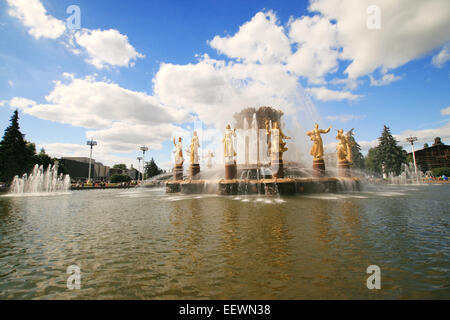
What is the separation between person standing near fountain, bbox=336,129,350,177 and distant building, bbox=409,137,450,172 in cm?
7311

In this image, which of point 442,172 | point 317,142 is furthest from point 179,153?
point 442,172

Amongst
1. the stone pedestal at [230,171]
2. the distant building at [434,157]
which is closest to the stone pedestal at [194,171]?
the stone pedestal at [230,171]

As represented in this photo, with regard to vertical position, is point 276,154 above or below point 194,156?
below

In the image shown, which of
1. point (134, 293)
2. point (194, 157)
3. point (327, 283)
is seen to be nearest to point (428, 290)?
point (327, 283)

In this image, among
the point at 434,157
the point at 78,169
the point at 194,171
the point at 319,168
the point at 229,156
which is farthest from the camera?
the point at 78,169

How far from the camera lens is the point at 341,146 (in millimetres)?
23344

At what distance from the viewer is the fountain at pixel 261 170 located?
18297 mm

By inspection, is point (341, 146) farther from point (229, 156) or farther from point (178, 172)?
point (178, 172)

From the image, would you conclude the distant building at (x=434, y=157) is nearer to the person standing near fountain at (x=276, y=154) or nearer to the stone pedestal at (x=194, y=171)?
the person standing near fountain at (x=276, y=154)

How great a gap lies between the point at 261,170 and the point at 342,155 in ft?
29.3

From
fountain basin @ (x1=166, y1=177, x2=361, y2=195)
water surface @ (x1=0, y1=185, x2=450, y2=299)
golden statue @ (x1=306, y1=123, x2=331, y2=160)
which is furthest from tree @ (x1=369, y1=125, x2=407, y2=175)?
water surface @ (x1=0, y1=185, x2=450, y2=299)

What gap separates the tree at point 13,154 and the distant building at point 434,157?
Result: 108m

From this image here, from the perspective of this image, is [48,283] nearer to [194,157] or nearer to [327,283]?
[327,283]

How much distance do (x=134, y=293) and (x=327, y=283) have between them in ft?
9.62
